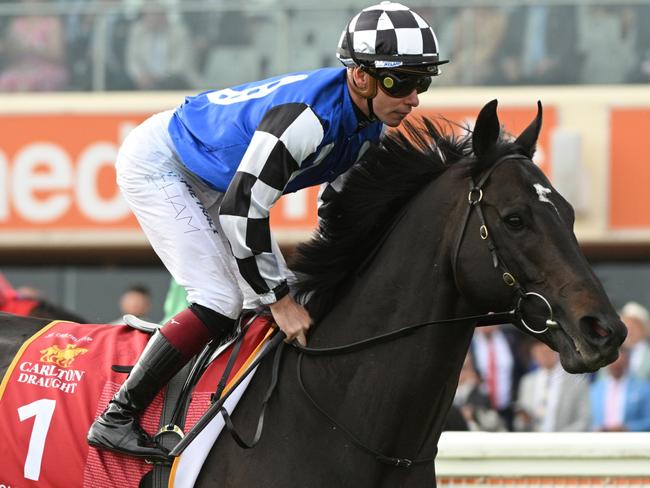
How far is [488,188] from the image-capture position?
3.57 meters

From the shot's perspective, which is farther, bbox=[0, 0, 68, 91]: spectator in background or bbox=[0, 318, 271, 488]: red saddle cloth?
bbox=[0, 0, 68, 91]: spectator in background

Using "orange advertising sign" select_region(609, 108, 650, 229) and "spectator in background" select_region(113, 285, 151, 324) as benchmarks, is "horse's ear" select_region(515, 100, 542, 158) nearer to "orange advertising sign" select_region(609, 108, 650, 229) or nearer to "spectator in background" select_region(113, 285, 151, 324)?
"spectator in background" select_region(113, 285, 151, 324)

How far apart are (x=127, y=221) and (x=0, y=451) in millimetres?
6342

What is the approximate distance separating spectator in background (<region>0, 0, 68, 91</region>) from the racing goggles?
7291 millimetres

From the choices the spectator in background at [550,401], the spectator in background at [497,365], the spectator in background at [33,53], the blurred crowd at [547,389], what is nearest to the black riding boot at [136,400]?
the blurred crowd at [547,389]

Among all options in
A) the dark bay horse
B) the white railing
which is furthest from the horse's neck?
the white railing

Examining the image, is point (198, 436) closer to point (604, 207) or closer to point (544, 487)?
point (544, 487)

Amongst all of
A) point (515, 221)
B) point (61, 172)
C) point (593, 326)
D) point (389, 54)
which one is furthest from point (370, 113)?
point (61, 172)

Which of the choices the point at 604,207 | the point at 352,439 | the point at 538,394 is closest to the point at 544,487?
the point at 352,439

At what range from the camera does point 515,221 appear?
347cm

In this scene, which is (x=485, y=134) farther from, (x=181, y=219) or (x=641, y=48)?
(x=641, y=48)

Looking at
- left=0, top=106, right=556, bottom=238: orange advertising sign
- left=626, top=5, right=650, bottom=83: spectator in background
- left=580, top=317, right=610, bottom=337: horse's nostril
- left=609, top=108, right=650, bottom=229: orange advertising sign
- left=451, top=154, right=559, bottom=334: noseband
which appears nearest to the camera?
left=580, top=317, right=610, bottom=337: horse's nostril

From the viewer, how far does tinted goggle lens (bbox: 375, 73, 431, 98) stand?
12.2ft

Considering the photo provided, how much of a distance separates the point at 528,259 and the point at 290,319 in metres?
0.76
